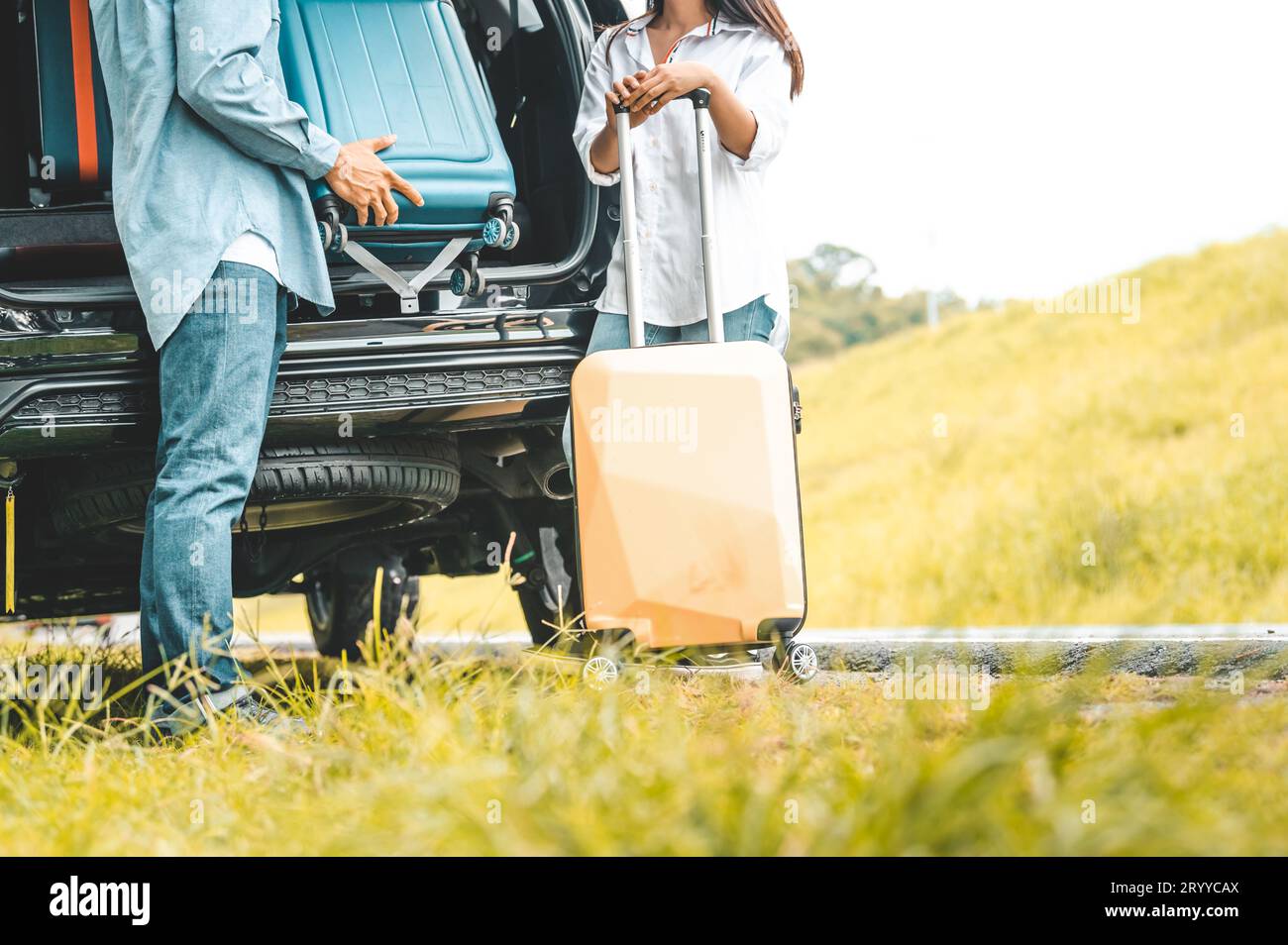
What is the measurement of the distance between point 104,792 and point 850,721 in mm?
1175

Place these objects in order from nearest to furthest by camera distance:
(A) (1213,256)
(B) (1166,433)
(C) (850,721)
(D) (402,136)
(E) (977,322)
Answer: (C) (850,721) < (D) (402,136) < (B) (1166,433) < (A) (1213,256) < (E) (977,322)

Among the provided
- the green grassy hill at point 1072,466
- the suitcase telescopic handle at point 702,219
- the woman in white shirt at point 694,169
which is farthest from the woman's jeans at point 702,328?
the green grassy hill at point 1072,466

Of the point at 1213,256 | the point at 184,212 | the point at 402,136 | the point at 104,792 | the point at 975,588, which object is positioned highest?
the point at 1213,256

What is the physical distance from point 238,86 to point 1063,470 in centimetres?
911

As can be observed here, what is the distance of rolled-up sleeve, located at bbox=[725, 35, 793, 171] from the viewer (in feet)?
9.49

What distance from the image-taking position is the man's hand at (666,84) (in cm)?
268

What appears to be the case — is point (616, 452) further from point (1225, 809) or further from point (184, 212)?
point (1225, 809)

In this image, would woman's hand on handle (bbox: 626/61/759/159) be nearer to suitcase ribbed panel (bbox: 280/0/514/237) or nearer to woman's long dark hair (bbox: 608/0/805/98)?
woman's long dark hair (bbox: 608/0/805/98)

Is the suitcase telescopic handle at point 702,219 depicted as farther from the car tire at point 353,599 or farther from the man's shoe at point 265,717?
the car tire at point 353,599

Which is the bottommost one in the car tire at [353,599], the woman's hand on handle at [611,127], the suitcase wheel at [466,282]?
the car tire at [353,599]

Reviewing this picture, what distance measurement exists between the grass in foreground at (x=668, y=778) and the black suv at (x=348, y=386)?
0.64 metres

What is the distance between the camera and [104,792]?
195cm

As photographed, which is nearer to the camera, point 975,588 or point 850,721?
point 850,721
